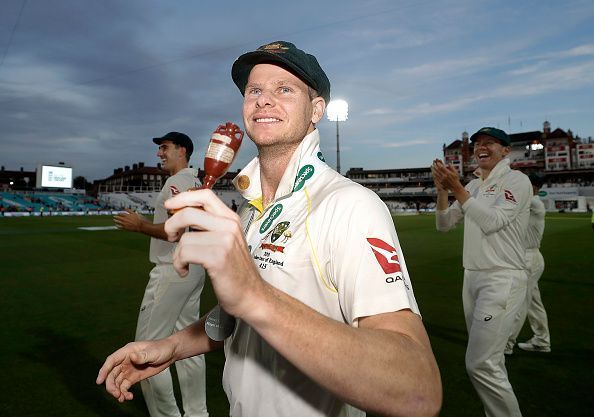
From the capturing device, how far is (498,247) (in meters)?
4.14

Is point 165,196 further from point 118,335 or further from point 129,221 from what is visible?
point 118,335

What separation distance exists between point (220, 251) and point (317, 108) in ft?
4.60

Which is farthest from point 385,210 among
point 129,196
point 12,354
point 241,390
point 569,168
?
point 569,168

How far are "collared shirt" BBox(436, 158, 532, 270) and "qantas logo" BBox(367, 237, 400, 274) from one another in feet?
9.54

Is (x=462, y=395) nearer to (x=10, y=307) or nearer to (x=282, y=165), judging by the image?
(x=282, y=165)

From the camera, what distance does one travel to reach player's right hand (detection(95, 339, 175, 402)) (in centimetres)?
181

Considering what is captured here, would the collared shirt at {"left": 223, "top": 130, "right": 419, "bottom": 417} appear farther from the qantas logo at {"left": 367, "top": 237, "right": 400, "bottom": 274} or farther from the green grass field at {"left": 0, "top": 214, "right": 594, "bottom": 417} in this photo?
the green grass field at {"left": 0, "top": 214, "right": 594, "bottom": 417}

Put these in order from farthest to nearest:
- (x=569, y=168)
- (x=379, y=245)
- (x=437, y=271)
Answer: (x=569, y=168)
(x=437, y=271)
(x=379, y=245)

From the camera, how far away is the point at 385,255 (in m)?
1.29

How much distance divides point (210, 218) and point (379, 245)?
0.59 m

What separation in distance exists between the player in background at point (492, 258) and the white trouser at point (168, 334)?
8.93 feet

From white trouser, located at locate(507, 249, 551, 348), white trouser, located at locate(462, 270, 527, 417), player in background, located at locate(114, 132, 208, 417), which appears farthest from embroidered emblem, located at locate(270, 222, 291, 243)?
white trouser, located at locate(507, 249, 551, 348)

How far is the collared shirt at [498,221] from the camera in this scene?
388 cm

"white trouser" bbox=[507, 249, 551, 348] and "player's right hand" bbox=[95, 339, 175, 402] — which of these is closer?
"player's right hand" bbox=[95, 339, 175, 402]
